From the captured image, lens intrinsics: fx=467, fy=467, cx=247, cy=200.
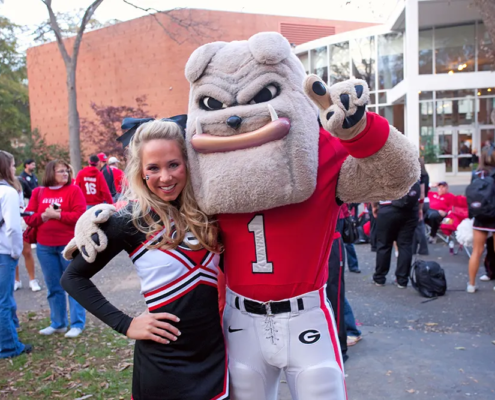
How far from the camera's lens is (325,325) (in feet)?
6.70

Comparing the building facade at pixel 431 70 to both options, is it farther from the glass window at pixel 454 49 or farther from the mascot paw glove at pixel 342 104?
the mascot paw glove at pixel 342 104

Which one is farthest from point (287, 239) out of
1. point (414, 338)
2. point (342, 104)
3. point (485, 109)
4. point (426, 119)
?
point (485, 109)

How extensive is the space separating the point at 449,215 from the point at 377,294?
320cm

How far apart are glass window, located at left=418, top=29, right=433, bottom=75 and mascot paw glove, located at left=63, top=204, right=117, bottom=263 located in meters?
21.8

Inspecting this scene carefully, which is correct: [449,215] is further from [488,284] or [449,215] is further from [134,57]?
[134,57]

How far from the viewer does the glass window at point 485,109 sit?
21094mm

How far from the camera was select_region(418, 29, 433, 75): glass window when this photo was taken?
819 inches

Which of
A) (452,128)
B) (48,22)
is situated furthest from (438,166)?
(48,22)

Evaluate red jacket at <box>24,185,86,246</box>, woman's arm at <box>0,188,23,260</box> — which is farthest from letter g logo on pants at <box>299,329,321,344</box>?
red jacket at <box>24,185,86,246</box>

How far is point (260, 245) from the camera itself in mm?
2029

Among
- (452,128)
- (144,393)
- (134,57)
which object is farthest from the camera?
(134,57)

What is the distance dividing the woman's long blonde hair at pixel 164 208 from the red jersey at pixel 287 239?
136 millimetres

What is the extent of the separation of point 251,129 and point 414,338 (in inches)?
140

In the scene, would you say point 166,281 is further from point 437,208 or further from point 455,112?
point 455,112
